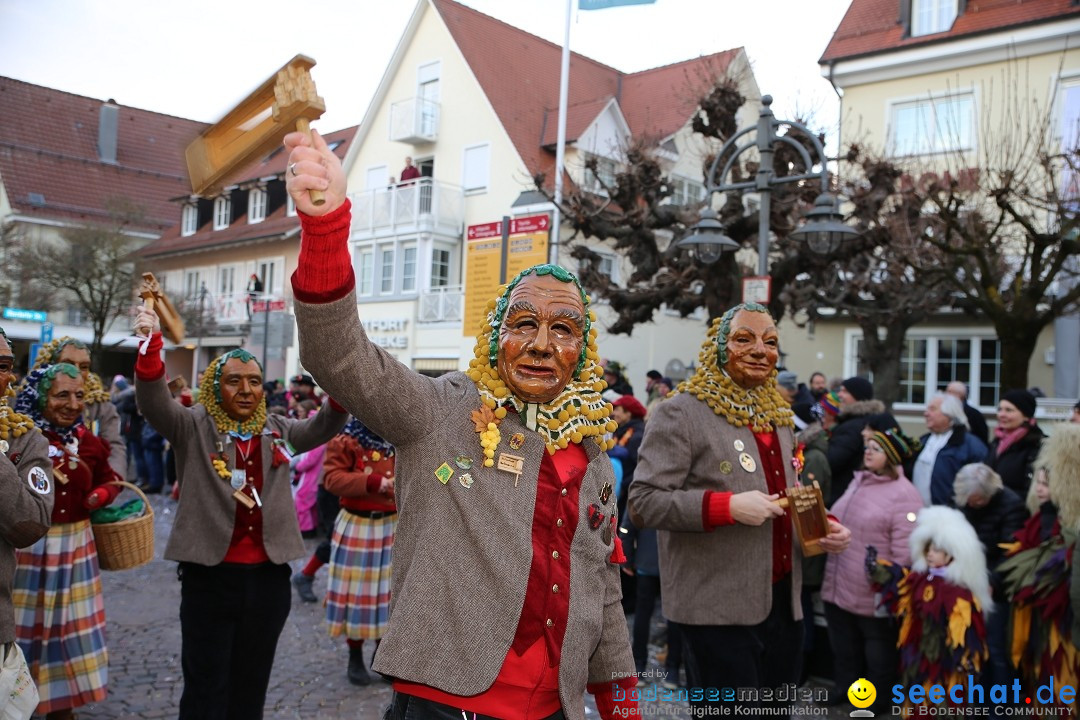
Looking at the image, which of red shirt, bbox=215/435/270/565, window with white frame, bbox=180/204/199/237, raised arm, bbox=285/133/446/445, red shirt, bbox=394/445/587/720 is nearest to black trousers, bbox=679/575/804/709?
red shirt, bbox=394/445/587/720

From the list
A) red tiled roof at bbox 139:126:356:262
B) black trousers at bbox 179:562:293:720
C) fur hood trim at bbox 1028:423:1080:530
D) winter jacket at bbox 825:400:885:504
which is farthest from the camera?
red tiled roof at bbox 139:126:356:262

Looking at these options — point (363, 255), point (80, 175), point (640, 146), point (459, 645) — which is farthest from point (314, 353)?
point (80, 175)

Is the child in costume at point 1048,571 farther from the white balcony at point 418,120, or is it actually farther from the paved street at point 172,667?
the white balcony at point 418,120

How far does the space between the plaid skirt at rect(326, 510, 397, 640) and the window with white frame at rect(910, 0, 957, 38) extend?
19.0 metres

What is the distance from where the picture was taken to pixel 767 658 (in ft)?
13.0

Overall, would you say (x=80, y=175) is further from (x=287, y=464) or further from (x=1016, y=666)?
(x=1016, y=666)

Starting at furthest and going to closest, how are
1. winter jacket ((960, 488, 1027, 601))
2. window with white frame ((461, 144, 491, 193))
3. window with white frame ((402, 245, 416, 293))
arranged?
window with white frame ((402, 245, 416, 293)) < window with white frame ((461, 144, 491, 193)) < winter jacket ((960, 488, 1027, 601))

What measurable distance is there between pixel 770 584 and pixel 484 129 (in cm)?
2248

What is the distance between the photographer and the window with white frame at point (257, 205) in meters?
31.7

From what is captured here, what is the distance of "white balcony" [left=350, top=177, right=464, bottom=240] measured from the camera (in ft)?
81.9

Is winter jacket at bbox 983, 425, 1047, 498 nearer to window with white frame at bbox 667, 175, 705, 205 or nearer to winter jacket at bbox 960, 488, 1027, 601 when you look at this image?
winter jacket at bbox 960, 488, 1027, 601

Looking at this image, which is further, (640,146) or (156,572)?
(640,146)

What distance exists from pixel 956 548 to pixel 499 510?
3920mm

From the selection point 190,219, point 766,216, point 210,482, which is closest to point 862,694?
point 210,482
